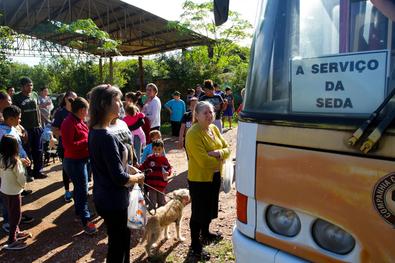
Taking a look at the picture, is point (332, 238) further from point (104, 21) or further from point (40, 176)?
point (104, 21)

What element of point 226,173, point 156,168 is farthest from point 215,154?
point 156,168

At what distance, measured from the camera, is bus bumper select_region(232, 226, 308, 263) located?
2.20 m

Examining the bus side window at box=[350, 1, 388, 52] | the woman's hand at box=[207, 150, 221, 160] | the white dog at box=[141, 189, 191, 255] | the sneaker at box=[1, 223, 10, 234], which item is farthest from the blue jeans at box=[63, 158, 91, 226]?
the bus side window at box=[350, 1, 388, 52]

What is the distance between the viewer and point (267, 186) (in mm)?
2291

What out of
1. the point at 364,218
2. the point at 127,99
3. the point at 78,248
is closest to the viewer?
the point at 364,218

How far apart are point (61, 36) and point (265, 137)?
666 inches

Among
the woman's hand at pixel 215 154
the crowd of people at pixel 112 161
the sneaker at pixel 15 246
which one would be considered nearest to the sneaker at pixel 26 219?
the crowd of people at pixel 112 161

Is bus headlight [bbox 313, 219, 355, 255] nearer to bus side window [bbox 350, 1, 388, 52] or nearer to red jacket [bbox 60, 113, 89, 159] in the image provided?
bus side window [bbox 350, 1, 388, 52]

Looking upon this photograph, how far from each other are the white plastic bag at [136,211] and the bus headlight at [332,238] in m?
1.92

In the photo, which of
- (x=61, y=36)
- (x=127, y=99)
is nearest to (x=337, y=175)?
(x=127, y=99)

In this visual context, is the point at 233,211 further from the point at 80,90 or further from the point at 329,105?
the point at 80,90

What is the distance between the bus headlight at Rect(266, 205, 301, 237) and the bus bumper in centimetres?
12

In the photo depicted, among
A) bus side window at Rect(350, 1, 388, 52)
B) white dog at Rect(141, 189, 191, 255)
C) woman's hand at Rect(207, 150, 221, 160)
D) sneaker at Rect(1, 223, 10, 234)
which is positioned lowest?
sneaker at Rect(1, 223, 10, 234)

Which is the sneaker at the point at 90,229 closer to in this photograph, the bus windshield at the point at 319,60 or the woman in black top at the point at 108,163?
the woman in black top at the point at 108,163
